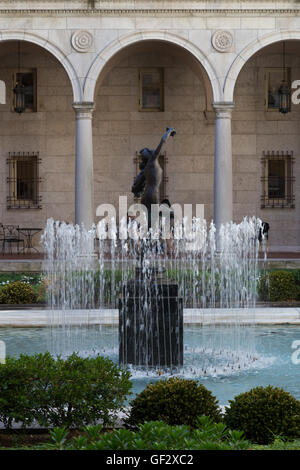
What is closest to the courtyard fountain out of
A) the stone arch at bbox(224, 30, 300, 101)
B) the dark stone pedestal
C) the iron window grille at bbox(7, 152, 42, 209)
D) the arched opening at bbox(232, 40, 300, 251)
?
the dark stone pedestal

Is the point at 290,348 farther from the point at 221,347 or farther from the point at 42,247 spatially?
the point at 42,247

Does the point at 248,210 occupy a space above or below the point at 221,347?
above

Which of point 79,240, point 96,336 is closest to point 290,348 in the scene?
point 96,336

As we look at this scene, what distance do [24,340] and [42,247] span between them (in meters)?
11.4

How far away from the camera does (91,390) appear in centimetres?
534

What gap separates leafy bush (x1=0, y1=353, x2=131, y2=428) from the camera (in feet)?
17.3

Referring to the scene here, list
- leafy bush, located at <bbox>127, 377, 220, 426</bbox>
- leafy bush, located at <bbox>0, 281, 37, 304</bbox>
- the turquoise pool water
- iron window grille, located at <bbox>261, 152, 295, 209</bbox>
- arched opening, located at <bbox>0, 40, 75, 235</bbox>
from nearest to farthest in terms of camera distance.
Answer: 1. leafy bush, located at <bbox>127, 377, 220, 426</bbox>
2. the turquoise pool water
3. leafy bush, located at <bbox>0, 281, 37, 304</bbox>
4. arched opening, located at <bbox>0, 40, 75, 235</bbox>
5. iron window grille, located at <bbox>261, 152, 295, 209</bbox>

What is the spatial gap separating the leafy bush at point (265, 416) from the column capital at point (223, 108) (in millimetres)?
13792

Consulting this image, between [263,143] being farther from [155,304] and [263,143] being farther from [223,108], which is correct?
[155,304]

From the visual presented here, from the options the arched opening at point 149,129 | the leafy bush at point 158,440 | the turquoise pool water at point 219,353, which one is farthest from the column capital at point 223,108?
the leafy bush at point 158,440

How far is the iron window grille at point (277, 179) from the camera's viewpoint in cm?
2241

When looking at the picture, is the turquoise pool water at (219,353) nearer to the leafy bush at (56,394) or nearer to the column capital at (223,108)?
the leafy bush at (56,394)

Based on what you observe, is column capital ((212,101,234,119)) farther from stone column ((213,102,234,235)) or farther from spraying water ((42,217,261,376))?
spraying water ((42,217,261,376))

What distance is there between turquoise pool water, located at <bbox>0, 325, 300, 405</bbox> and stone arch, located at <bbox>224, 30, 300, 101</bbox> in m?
8.82
